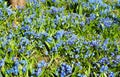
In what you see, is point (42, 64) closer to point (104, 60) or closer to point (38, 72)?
point (38, 72)

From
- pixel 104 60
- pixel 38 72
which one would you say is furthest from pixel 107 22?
pixel 38 72

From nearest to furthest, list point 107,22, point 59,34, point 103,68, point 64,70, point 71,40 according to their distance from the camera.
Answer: point 64,70 < point 103,68 < point 71,40 < point 59,34 < point 107,22

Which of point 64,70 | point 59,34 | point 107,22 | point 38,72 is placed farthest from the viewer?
point 107,22

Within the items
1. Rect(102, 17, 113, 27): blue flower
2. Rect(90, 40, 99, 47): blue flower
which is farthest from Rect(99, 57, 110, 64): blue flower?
Rect(102, 17, 113, 27): blue flower

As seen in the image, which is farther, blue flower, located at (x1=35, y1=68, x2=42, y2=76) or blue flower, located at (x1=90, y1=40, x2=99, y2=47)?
blue flower, located at (x1=90, y1=40, x2=99, y2=47)

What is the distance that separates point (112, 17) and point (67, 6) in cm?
124

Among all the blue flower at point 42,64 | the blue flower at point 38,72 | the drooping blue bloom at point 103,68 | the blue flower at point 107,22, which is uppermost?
the blue flower at point 107,22

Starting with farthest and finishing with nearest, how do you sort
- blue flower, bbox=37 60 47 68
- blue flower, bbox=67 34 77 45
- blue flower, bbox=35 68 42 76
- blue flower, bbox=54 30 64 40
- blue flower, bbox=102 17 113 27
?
blue flower, bbox=102 17 113 27
blue flower, bbox=54 30 64 40
blue flower, bbox=67 34 77 45
blue flower, bbox=37 60 47 68
blue flower, bbox=35 68 42 76

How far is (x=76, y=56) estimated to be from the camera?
5.58 metres

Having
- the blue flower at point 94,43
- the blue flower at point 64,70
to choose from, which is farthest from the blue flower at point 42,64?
the blue flower at point 94,43

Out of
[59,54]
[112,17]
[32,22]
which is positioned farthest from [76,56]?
[112,17]

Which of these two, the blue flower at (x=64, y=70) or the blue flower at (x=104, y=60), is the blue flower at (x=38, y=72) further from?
the blue flower at (x=104, y=60)

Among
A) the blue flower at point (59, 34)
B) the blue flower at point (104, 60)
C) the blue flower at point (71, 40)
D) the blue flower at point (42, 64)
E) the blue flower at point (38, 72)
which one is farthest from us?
the blue flower at point (59, 34)

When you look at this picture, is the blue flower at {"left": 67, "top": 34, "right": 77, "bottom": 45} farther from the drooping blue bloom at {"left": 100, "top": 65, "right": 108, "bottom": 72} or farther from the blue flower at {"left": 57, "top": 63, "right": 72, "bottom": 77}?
the drooping blue bloom at {"left": 100, "top": 65, "right": 108, "bottom": 72}
